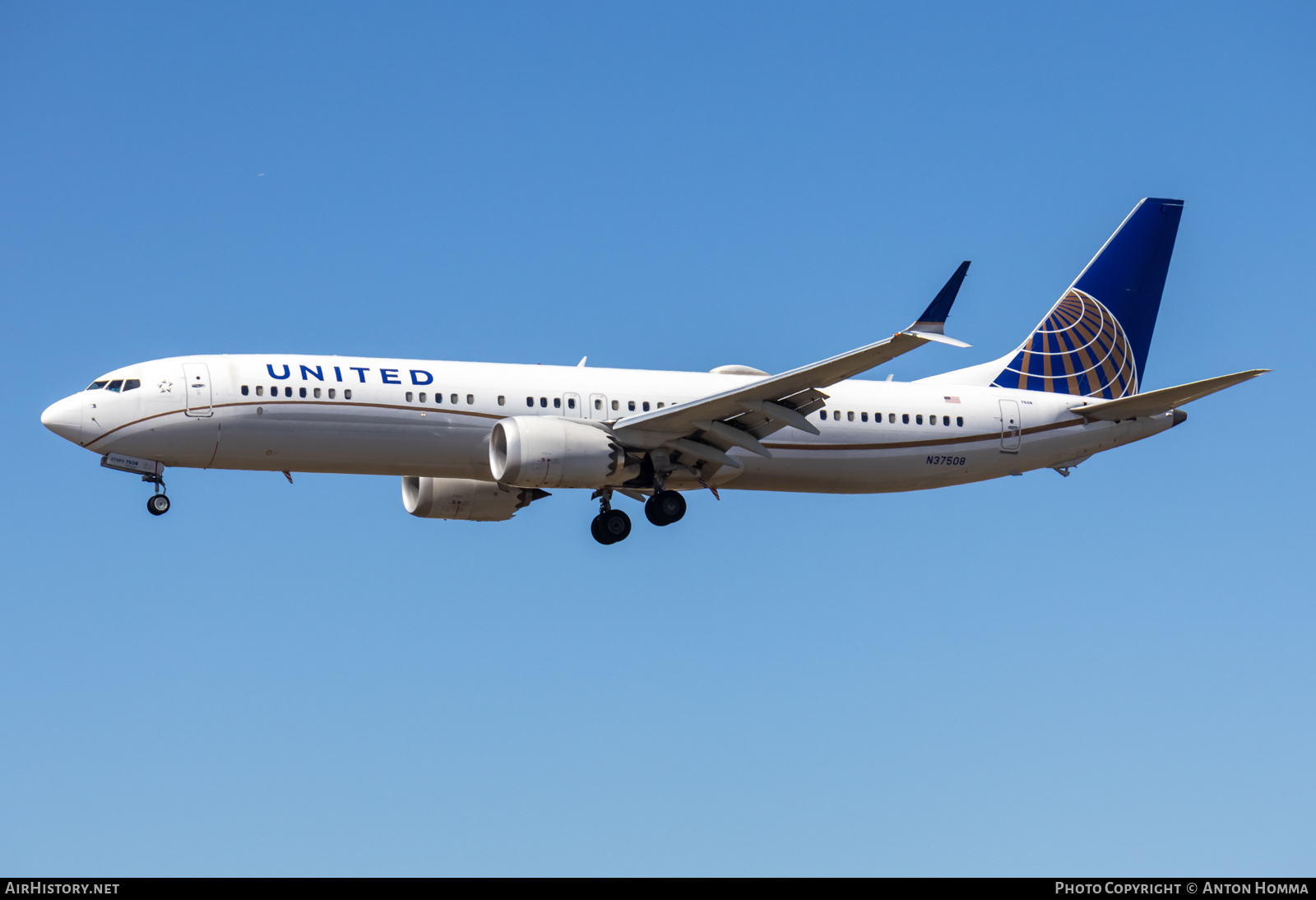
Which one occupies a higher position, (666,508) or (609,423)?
(609,423)

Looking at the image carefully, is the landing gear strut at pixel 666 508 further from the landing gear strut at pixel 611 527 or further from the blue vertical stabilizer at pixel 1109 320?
the blue vertical stabilizer at pixel 1109 320

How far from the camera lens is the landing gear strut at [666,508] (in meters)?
37.8

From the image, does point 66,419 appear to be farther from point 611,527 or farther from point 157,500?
point 611,527

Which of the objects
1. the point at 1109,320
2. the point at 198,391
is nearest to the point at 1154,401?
the point at 1109,320

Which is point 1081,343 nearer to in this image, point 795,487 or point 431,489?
point 795,487

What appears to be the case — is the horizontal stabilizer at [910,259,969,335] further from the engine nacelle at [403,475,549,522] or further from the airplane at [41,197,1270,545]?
the engine nacelle at [403,475,549,522]

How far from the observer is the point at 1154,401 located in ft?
130

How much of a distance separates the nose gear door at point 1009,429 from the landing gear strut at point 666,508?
8761mm

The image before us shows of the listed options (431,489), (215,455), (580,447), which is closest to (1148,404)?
(580,447)

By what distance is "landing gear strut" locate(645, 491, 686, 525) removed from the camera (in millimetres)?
37812

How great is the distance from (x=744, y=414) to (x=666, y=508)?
2.98 m

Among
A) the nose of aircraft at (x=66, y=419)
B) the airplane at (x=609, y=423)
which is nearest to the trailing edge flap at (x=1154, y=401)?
the airplane at (x=609, y=423)

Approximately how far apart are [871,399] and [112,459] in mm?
18027

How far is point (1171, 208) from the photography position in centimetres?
4531
